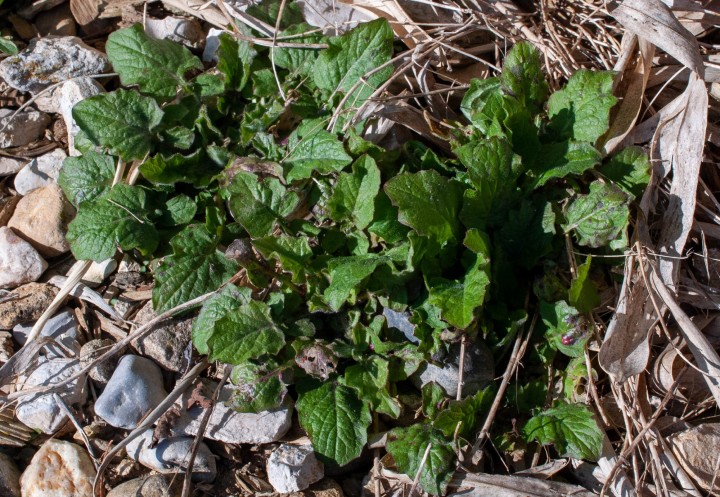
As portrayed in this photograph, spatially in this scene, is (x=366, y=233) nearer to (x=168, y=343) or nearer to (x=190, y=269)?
(x=190, y=269)

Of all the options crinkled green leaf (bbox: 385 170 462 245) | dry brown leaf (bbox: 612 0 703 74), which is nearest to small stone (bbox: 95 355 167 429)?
crinkled green leaf (bbox: 385 170 462 245)

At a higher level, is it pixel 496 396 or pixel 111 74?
pixel 111 74

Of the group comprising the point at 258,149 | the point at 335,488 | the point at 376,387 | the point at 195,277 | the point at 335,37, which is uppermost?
the point at 335,37

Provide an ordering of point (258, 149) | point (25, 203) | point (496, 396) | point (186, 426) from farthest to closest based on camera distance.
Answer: point (25, 203) → point (258, 149) → point (186, 426) → point (496, 396)

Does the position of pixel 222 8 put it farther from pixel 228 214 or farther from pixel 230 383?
pixel 230 383

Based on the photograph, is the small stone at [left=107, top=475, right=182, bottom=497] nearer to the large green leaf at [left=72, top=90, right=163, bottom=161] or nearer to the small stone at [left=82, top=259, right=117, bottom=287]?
the small stone at [left=82, top=259, right=117, bottom=287]

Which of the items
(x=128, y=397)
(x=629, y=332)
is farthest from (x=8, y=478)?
(x=629, y=332)

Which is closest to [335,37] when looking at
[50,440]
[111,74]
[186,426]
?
[111,74]
